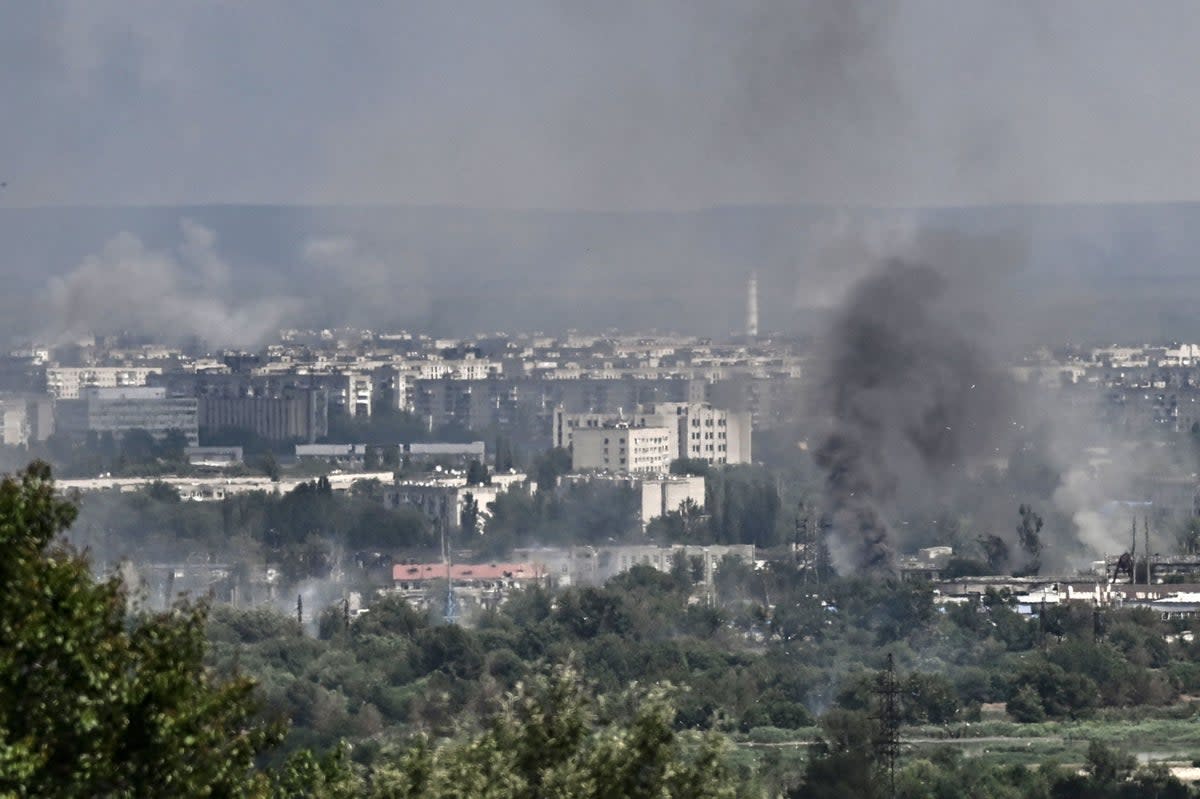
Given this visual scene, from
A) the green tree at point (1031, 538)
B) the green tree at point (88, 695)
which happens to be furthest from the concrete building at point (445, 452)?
the green tree at point (88, 695)

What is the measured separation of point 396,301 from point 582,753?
106 m

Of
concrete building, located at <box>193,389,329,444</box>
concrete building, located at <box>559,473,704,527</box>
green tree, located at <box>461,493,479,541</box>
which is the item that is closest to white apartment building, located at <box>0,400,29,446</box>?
concrete building, located at <box>193,389,329,444</box>

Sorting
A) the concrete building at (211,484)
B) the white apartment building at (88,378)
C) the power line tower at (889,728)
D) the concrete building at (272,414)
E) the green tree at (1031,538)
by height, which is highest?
the white apartment building at (88,378)

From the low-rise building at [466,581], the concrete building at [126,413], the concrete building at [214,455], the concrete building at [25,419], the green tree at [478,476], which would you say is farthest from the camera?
the concrete building at [126,413]

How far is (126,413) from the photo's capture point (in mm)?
83625

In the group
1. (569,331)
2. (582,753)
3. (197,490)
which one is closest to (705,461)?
(197,490)

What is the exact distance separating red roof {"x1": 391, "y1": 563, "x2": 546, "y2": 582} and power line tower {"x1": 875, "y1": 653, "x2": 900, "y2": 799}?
65.0 feet

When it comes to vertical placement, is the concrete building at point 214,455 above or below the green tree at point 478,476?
above

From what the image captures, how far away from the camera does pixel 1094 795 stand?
23922mm

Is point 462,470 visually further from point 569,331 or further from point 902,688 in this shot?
point 902,688

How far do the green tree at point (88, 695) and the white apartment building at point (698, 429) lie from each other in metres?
63.2

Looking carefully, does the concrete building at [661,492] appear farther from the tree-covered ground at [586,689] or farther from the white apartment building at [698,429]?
the white apartment building at [698,429]

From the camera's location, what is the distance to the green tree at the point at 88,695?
8.35m

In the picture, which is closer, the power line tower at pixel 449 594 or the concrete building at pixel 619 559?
the power line tower at pixel 449 594
